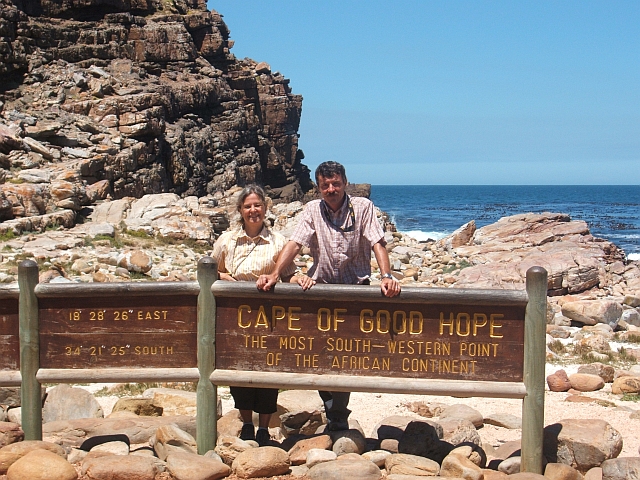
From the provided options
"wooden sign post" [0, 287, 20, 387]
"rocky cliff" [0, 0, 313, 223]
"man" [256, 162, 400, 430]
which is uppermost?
"rocky cliff" [0, 0, 313, 223]

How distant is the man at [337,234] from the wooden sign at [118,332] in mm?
774

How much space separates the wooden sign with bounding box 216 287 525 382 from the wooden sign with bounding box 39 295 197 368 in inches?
10.4

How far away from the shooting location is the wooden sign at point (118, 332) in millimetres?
4820

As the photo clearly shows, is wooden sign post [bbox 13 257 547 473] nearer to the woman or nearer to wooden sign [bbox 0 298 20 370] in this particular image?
wooden sign [bbox 0 298 20 370]

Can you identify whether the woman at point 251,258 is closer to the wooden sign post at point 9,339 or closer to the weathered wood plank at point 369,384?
the weathered wood plank at point 369,384

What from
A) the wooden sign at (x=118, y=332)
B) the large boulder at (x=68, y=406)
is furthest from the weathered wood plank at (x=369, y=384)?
the large boulder at (x=68, y=406)

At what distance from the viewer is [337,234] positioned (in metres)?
5.08

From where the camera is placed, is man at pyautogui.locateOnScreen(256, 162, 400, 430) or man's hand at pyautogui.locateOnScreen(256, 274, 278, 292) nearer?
man's hand at pyautogui.locateOnScreen(256, 274, 278, 292)

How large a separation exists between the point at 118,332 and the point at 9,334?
738 millimetres

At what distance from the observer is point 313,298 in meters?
4.66

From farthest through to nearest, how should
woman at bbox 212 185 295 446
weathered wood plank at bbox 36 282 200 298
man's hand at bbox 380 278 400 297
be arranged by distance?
woman at bbox 212 185 295 446, weathered wood plank at bbox 36 282 200 298, man's hand at bbox 380 278 400 297

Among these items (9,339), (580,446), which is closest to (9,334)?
(9,339)

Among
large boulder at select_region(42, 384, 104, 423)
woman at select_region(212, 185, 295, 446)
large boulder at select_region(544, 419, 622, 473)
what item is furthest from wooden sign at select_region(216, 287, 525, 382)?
large boulder at select_region(42, 384, 104, 423)

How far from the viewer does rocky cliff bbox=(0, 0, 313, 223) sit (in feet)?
74.5
